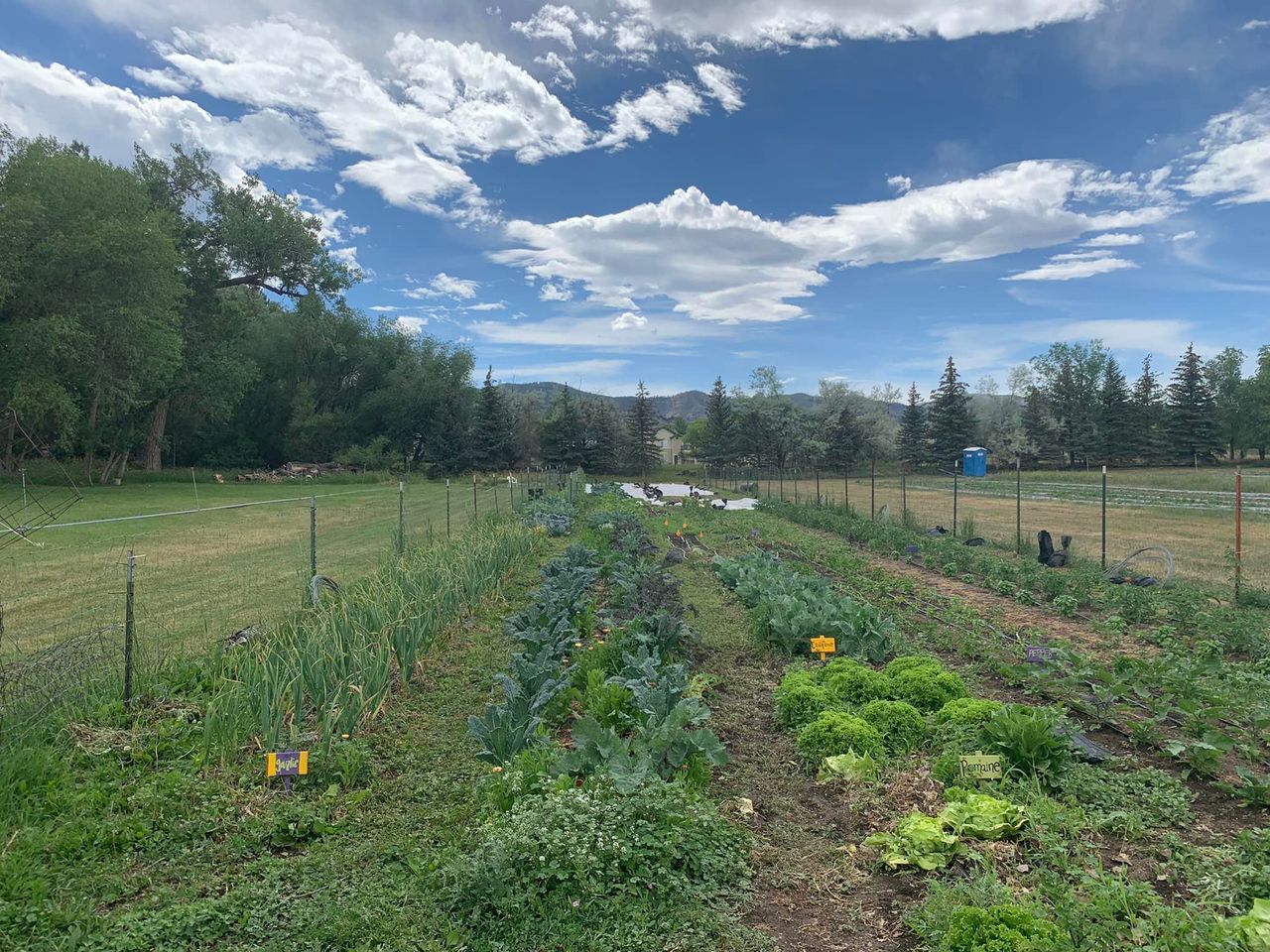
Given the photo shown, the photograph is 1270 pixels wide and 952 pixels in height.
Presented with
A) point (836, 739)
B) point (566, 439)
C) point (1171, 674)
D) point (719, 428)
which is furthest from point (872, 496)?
point (719, 428)

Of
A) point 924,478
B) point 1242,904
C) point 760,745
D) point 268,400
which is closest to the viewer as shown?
point 1242,904

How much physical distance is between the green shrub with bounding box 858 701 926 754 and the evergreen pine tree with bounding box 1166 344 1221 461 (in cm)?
6097

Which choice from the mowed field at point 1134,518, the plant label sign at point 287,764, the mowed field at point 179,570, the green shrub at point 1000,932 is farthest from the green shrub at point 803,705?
the mowed field at point 1134,518

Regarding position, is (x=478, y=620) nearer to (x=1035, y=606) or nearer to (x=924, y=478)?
(x=1035, y=606)

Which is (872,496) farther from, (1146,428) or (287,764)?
(1146,428)

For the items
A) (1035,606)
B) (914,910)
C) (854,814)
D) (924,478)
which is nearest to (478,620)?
(854,814)

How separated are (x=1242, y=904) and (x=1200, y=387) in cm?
6443

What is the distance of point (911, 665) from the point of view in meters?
5.82

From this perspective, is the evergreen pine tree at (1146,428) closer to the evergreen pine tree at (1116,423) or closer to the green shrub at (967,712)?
the evergreen pine tree at (1116,423)

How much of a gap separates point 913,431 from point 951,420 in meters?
4.42

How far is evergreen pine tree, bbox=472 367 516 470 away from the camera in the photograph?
173ft

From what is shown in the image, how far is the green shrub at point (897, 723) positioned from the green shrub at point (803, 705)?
0.30 metres

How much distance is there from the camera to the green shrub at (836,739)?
4623 mm

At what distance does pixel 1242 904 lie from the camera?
301 cm
